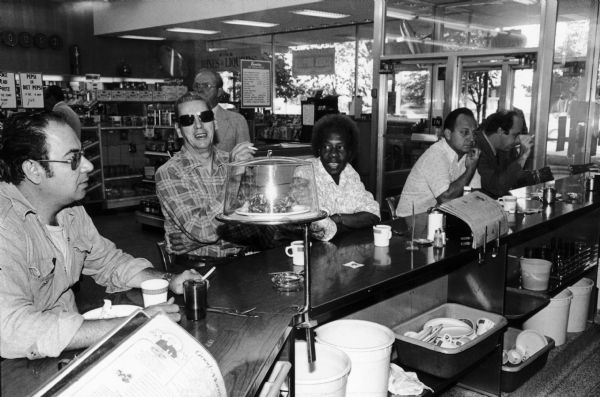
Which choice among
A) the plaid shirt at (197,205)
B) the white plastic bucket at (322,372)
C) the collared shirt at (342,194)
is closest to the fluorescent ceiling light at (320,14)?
the collared shirt at (342,194)


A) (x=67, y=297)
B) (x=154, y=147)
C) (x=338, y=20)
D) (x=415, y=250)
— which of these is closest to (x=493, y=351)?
(x=415, y=250)

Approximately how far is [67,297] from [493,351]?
222cm

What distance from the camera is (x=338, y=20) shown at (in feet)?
38.4

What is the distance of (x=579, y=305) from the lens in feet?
14.8

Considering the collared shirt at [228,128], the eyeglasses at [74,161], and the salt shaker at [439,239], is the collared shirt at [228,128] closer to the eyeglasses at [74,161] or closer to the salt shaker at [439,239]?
the salt shaker at [439,239]

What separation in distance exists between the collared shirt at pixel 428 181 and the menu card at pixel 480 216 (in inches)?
33.0

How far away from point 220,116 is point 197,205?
3185mm

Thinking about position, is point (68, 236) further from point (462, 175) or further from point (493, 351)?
point (462, 175)

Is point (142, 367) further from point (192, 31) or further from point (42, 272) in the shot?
point (192, 31)

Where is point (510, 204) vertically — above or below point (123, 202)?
above

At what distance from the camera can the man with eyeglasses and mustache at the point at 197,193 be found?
302cm

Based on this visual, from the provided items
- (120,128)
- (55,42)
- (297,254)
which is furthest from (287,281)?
(55,42)

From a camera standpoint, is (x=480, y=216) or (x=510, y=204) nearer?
(x=480, y=216)

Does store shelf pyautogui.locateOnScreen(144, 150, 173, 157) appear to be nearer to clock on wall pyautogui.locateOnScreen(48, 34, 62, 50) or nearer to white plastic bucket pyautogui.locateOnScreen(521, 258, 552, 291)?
clock on wall pyautogui.locateOnScreen(48, 34, 62, 50)
